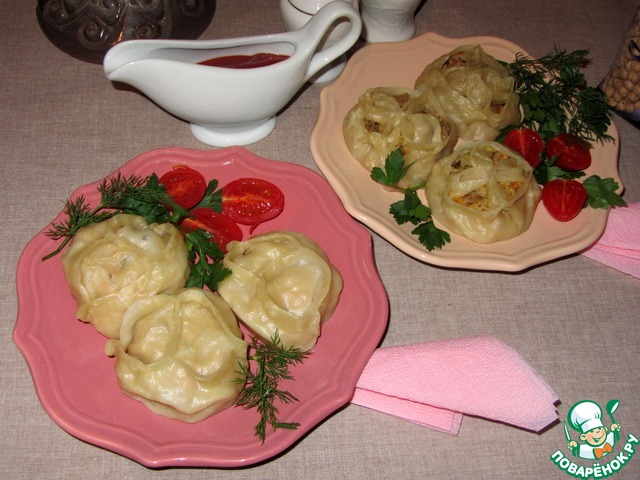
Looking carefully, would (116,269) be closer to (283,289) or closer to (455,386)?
(283,289)

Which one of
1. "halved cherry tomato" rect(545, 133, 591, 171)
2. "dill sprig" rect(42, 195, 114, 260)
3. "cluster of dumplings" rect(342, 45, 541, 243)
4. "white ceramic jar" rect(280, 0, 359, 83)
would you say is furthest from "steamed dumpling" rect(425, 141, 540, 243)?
"dill sprig" rect(42, 195, 114, 260)

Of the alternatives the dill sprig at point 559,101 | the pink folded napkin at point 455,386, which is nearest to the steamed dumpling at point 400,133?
the dill sprig at point 559,101

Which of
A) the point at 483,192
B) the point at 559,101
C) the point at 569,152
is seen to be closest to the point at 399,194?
the point at 483,192

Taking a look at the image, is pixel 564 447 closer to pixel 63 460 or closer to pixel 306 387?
pixel 306 387

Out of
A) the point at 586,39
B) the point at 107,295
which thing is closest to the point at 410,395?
the point at 107,295

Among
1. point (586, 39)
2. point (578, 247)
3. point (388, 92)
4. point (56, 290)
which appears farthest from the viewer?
point (586, 39)

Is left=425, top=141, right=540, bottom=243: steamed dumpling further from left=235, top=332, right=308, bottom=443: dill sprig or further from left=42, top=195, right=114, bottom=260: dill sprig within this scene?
A: left=42, top=195, right=114, bottom=260: dill sprig
